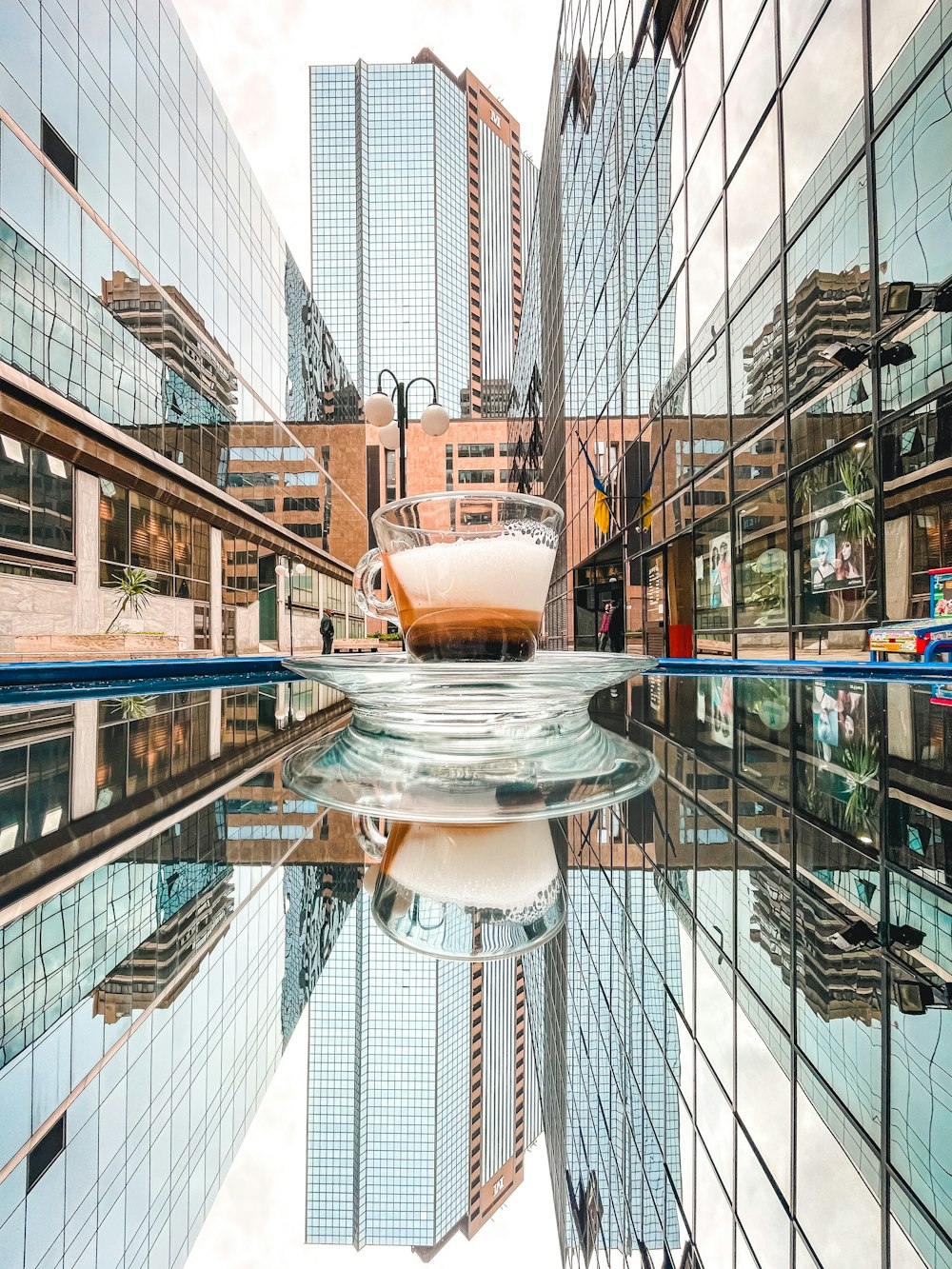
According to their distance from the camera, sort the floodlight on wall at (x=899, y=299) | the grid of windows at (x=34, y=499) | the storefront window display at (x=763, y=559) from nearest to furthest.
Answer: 1. the floodlight on wall at (x=899, y=299)
2. the storefront window display at (x=763, y=559)
3. the grid of windows at (x=34, y=499)

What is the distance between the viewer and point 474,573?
2.37ft

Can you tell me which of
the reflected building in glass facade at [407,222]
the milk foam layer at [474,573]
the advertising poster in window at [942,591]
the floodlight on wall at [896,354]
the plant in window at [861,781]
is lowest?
the plant in window at [861,781]

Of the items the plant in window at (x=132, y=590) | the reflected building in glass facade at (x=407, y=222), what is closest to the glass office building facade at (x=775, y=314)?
the plant in window at (x=132, y=590)

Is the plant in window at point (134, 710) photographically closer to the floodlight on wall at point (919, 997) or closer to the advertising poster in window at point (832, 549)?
the floodlight on wall at point (919, 997)

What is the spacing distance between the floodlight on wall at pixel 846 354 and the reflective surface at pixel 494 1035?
164 inches

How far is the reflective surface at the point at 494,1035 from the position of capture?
0.13 meters

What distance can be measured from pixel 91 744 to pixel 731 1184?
0.56 m

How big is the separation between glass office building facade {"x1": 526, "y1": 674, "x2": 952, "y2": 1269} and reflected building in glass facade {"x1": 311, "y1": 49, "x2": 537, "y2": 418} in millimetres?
34319

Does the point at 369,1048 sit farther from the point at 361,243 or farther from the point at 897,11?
the point at 361,243

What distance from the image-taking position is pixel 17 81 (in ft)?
22.1

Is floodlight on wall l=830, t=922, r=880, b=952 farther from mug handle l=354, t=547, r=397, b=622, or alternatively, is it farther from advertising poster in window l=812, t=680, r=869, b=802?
mug handle l=354, t=547, r=397, b=622

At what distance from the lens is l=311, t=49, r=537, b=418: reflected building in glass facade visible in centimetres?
3347

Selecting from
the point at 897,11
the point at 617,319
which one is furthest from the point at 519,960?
the point at 617,319

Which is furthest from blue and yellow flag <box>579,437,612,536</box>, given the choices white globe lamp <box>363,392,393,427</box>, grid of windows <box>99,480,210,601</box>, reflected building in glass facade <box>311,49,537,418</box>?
reflected building in glass facade <box>311,49,537,418</box>
